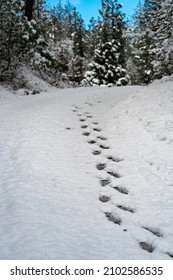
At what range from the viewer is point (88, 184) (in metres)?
4.50

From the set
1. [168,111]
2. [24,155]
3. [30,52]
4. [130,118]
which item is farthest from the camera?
[30,52]

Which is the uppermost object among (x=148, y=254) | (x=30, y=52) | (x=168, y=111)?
(x=30, y=52)

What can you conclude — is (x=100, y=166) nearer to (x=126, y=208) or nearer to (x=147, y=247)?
(x=126, y=208)

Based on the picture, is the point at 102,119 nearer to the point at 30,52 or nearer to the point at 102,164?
the point at 102,164

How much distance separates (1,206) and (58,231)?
3.34 feet

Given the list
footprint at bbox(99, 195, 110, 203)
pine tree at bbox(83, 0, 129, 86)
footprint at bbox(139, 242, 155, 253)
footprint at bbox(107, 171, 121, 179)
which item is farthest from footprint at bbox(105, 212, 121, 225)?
pine tree at bbox(83, 0, 129, 86)

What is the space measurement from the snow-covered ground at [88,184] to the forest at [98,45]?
4877 mm

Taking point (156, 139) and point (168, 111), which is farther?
point (168, 111)

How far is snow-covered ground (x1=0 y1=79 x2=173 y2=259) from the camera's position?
301 centimetres

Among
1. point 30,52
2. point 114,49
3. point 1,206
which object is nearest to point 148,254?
point 1,206

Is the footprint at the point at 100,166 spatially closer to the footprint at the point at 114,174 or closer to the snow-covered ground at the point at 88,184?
the snow-covered ground at the point at 88,184

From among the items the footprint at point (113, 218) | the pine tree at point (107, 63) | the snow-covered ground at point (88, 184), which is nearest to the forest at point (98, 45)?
the pine tree at point (107, 63)

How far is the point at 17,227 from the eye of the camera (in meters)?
3.15

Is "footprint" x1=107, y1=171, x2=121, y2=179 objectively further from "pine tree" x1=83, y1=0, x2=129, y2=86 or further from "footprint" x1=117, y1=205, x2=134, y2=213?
"pine tree" x1=83, y1=0, x2=129, y2=86
